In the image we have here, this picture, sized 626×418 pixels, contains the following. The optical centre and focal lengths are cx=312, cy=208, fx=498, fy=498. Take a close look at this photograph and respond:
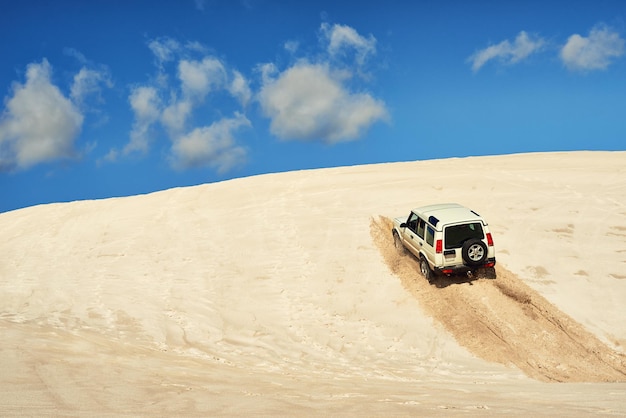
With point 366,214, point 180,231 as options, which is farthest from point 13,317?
point 366,214

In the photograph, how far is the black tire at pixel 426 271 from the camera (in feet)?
48.4

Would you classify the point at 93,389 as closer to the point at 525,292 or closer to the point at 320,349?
the point at 320,349

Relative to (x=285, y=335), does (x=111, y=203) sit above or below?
above

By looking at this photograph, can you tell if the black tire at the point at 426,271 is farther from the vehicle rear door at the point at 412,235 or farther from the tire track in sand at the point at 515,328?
the vehicle rear door at the point at 412,235

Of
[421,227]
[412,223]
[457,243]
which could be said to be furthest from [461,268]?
[412,223]

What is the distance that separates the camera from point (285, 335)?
13234 mm

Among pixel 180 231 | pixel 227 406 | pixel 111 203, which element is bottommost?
pixel 227 406

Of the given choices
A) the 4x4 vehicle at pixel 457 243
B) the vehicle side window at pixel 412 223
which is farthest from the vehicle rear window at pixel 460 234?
the vehicle side window at pixel 412 223

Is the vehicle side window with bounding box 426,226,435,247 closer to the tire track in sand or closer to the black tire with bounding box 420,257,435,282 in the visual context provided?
the black tire with bounding box 420,257,435,282

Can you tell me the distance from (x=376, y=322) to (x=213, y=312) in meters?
4.77

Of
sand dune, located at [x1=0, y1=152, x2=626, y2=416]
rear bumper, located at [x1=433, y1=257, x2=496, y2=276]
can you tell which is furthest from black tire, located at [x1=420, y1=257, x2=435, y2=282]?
rear bumper, located at [x1=433, y1=257, x2=496, y2=276]

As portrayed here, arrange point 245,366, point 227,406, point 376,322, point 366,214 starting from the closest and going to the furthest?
point 227,406 → point 245,366 → point 376,322 → point 366,214

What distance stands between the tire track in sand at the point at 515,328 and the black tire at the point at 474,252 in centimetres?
105

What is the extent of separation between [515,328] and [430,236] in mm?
3301
